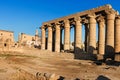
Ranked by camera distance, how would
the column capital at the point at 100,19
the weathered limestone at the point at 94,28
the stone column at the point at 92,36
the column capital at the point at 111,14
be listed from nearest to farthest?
the weathered limestone at the point at 94,28 → the column capital at the point at 111,14 → the stone column at the point at 92,36 → the column capital at the point at 100,19

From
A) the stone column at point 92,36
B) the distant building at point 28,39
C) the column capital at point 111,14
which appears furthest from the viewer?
the distant building at point 28,39

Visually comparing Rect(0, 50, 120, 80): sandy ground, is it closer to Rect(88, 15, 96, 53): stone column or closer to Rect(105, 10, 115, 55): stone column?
Rect(105, 10, 115, 55): stone column

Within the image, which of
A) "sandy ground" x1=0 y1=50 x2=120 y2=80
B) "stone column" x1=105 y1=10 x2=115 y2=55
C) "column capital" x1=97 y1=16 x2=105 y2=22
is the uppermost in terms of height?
"column capital" x1=97 y1=16 x2=105 y2=22

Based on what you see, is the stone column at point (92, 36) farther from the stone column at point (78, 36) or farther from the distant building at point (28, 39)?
the distant building at point (28, 39)

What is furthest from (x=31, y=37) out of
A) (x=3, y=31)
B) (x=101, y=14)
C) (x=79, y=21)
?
(x=101, y=14)

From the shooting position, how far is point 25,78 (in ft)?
46.8

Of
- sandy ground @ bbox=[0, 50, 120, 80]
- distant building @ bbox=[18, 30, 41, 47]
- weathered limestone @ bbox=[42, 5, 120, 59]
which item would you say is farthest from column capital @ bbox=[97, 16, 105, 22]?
distant building @ bbox=[18, 30, 41, 47]

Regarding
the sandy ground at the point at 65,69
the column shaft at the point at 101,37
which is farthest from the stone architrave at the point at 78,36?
the sandy ground at the point at 65,69

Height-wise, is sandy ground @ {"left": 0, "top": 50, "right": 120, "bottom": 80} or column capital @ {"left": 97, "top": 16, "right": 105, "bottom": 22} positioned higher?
column capital @ {"left": 97, "top": 16, "right": 105, "bottom": 22}

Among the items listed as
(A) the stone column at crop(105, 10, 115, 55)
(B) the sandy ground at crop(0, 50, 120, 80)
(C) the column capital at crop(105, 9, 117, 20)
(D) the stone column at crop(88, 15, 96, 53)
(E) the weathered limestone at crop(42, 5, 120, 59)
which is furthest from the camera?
(D) the stone column at crop(88, 15, 96, 53)

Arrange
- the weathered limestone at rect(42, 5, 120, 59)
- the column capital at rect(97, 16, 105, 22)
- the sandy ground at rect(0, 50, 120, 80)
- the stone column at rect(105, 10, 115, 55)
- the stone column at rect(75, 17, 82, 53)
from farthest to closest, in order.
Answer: the stone column at rect(75, 17, 82, 53), the column capital at rect(97, 16, 105, 22), the weathered limestone at rect(42, 5, 120, 59), the stone column at rect(105, 10, 115, 55), the sandy ground at rect(0, 50, 120, 80)

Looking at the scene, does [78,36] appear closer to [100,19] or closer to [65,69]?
[100,19]

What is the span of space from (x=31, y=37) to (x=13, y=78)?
65225mm

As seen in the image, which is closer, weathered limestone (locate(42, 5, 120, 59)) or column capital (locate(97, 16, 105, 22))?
weathered limestone (locate(42, 5, 120, 59))
